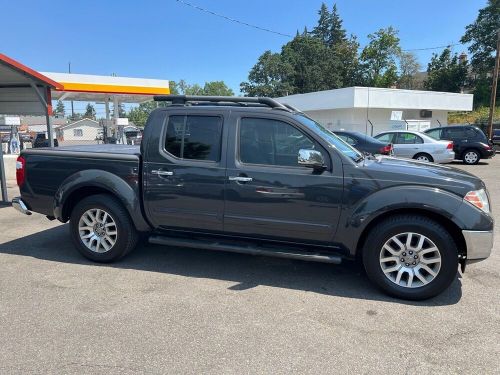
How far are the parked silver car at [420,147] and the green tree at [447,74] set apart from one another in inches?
2188

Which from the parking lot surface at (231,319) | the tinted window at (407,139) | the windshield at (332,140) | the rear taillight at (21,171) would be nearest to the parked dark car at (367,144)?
the tinted window at (407,139)

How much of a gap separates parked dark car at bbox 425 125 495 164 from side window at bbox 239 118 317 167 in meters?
14.8

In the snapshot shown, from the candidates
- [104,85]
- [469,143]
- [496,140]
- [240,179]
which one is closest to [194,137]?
[240,179]

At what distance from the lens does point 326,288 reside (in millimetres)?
4230

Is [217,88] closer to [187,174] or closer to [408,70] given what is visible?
[408,70]

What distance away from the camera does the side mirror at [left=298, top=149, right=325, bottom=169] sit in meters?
4.00

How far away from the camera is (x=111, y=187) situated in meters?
4.74

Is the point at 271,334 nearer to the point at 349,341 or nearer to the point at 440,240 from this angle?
the point at 349,341

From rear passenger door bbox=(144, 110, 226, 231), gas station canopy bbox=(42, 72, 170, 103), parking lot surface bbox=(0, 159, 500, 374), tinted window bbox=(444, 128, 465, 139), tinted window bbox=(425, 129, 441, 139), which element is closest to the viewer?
parking lot surface bbox=(0, 159, 500, 374)

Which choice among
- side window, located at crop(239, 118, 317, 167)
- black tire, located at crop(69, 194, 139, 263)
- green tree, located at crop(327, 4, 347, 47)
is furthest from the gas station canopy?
green tree, located at crop(327, 4, 347, 47)

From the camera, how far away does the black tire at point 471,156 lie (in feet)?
54.0

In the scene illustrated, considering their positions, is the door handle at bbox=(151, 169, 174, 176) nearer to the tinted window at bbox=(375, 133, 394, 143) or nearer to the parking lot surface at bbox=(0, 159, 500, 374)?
the parking lot surface at bbox=(0, 159, 500, 374)

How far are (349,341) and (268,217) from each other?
1501 millimetres

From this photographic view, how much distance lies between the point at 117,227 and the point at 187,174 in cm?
114
